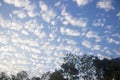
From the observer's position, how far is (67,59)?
8131 cm

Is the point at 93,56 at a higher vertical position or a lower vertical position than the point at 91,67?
higher

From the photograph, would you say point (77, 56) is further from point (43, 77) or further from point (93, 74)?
point (43, 77)

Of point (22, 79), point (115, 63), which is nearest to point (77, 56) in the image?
point (115, 63)

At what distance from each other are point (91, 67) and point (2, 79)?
58346 mm

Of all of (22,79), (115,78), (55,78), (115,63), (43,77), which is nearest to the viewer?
(115,78)

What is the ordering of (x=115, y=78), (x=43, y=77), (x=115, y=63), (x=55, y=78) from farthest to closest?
(x=43, y=77) < (x=55, y=78) < (x=115, y=63) < (x=115, y=78)

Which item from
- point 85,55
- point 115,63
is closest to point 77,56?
point 85,55

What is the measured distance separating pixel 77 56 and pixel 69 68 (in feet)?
21.9

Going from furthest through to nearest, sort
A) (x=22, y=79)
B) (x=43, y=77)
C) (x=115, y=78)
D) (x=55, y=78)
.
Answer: (x=22, y=79) → (x=43, y=77) → (x=55, y=78) → (x=115, y=78)

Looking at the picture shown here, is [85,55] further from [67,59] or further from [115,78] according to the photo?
[115,78]

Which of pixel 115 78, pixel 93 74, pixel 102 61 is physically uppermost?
pixel 102 61

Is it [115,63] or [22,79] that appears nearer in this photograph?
[115,63]

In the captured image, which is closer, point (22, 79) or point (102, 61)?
point (102, 61)

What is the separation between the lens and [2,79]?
110 m
